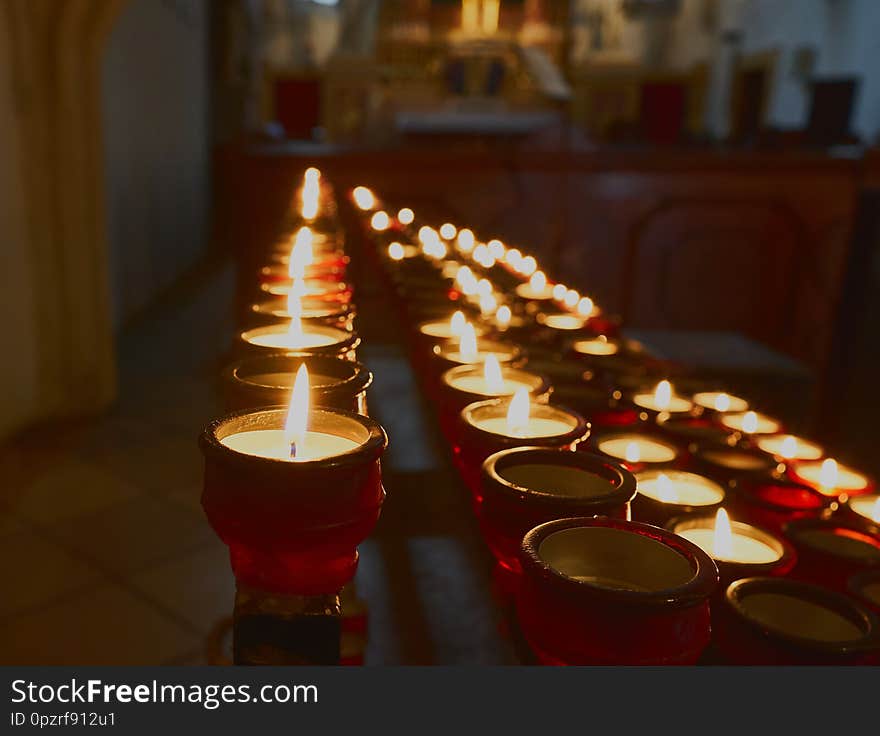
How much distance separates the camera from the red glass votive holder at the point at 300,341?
0.87m

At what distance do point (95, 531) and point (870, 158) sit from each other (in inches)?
157

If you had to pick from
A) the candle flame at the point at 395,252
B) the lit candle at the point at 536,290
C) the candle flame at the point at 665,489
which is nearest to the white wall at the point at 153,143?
the candle flame at the point at 395,252

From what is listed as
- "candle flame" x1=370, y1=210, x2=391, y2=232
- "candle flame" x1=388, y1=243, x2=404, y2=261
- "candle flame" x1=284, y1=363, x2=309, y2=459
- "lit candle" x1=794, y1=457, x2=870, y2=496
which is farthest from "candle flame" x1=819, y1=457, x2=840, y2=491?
"candle flame" x1=370, y1=210, x2=391, y2=232

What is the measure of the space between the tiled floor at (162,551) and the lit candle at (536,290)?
0.46 m

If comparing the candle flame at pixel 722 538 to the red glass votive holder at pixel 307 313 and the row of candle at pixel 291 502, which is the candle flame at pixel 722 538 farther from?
the red glass votive holder at pixel 307 313

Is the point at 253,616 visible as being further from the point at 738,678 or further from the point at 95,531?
the point at 95,531

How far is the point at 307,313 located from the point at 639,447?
466mm

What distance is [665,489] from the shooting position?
36.4 inches

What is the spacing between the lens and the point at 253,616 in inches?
23.1

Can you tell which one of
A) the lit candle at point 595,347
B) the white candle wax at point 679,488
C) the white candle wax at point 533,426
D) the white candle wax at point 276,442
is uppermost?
the white candle wax at point 276,442

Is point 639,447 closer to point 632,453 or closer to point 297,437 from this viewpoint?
point 632,453

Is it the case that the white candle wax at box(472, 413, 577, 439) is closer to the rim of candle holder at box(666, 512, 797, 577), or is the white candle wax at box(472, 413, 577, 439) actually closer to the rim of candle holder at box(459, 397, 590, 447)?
the rim of candle holder at box(459, 397, 590, 447)

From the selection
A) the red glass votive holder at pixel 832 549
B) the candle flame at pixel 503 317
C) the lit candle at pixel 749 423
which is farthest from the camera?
the candle flame at pixel 503 317

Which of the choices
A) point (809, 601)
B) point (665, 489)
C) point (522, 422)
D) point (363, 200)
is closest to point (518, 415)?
point (522, 422)
